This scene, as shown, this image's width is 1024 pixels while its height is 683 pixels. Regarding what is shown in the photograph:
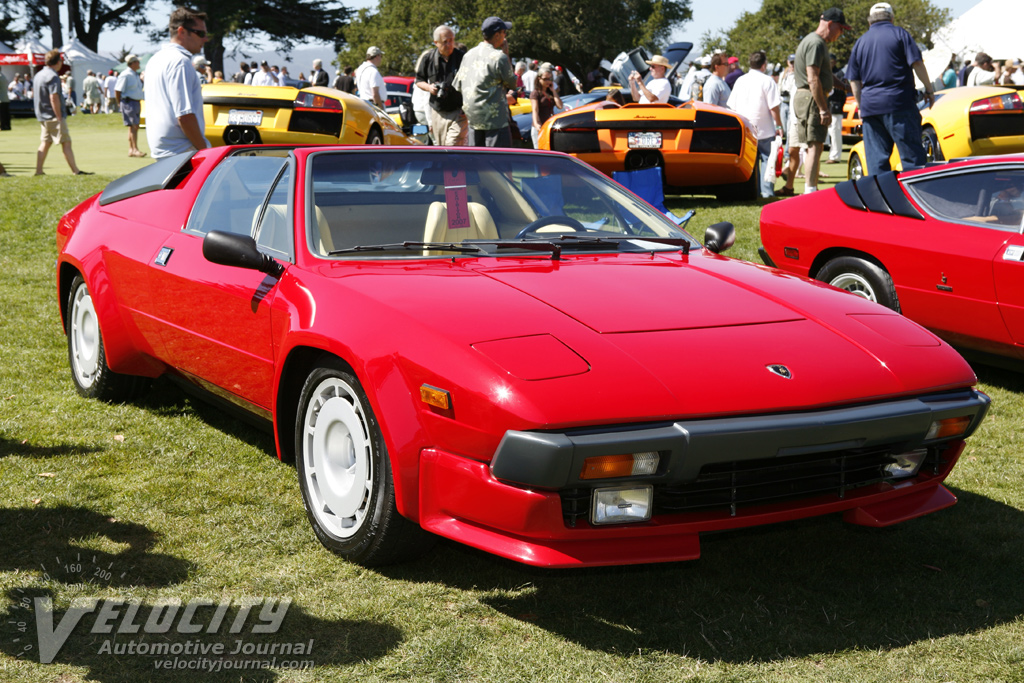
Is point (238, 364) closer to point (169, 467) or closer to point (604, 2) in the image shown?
point (169, 467)

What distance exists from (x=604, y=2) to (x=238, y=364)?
164ft

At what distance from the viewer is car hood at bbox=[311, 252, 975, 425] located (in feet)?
8.86

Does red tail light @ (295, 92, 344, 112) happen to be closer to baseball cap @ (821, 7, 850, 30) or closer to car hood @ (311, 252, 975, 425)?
baseball cap @ (821, 7, 850, 30)

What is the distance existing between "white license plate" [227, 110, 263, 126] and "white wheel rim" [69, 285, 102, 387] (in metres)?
7.09

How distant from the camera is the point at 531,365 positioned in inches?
107

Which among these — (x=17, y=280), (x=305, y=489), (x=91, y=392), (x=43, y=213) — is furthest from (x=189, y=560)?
(x=43, y=213)

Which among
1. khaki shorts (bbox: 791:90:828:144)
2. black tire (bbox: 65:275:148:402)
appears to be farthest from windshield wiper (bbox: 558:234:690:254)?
khaki shorts (bbox: 791:90:828:144)

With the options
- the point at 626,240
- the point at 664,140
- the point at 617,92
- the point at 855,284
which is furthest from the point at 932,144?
the point at 626,240

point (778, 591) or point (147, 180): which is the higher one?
Result: point (147, 180)

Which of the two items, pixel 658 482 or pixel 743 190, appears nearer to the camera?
pixel 658 482

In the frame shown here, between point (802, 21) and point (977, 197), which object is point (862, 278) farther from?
point (802, 21)

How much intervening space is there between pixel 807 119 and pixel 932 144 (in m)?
1.94

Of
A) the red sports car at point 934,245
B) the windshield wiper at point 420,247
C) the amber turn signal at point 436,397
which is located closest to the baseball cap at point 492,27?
the red sports car at point 934,245

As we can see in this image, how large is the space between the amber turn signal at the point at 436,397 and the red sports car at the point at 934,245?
11.1ft
